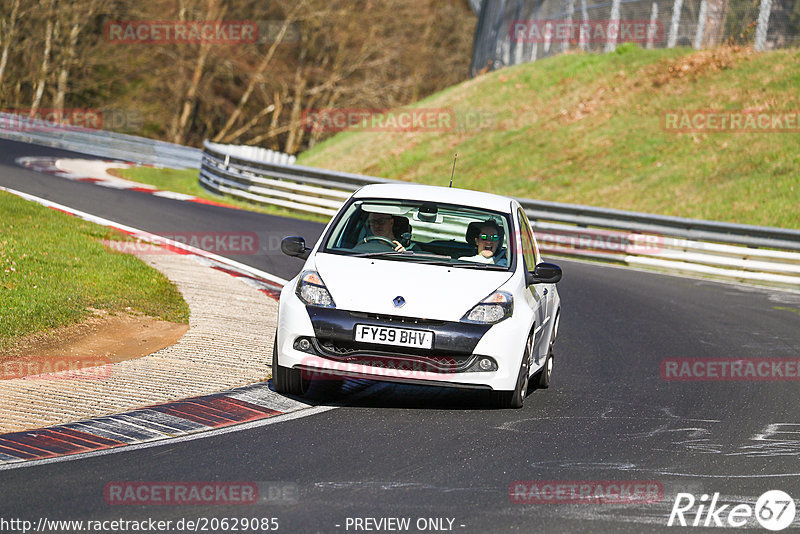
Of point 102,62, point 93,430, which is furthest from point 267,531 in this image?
point 102,62

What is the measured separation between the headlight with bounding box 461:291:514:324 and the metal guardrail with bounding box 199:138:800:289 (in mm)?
12274

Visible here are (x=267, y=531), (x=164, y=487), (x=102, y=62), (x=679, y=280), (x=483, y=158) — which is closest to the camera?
(x=267, y=531)

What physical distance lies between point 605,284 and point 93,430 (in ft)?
38.0

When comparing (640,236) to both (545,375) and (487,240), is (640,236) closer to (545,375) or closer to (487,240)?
(545,375)

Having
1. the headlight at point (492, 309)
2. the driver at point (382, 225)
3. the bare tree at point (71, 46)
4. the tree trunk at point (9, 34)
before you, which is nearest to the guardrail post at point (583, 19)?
the bare tree at point (71, 46)

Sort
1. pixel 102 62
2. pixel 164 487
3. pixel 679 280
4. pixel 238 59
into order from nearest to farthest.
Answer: pixel 164 487 < pixel 679 280 < pixel 102 62 < pixel 238 59

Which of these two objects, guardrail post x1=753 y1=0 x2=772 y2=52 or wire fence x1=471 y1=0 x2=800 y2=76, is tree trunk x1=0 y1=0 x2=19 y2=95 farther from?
guardrail post x1=753 y1=0 x2=772 y2=52

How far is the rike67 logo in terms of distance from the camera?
5742 mm

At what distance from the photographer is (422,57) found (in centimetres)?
6306

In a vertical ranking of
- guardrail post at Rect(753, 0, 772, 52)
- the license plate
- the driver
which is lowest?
the license plate

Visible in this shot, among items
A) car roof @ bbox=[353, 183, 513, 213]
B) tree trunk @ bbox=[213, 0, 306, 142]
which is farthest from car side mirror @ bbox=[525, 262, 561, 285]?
tree trunk @ bbox=[213, 0, 306, 142]

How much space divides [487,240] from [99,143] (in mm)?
31125

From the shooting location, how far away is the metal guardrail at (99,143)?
3706cm

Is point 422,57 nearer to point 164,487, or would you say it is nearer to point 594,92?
point 594,92
